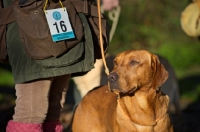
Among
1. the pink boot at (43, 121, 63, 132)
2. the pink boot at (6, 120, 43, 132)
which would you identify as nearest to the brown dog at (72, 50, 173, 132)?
the pink boot at (43, 121, 63, 132)

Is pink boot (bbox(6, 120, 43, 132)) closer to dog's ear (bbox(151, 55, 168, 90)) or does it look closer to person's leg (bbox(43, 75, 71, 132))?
person's leg (bbox(43, 75, 71, 132))

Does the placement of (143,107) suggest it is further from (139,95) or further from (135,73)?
(135,73)

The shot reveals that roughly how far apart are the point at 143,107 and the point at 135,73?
0.34m

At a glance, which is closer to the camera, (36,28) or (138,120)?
(36,28)

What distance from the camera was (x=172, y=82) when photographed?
24.0ft

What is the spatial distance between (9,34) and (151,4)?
9.65 metres

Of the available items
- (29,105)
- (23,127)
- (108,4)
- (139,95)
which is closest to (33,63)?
(29,105)

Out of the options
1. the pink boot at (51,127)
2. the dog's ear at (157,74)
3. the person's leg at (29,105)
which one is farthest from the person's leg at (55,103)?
the dog's ear at (157,74)

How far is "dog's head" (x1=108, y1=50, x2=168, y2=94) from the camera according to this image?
4.42 meters

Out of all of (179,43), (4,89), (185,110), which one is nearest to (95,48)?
(185,110)

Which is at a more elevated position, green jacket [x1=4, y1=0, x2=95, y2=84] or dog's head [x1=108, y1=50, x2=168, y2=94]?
green jacket [x1=4, y1=0, x2=95, y2=84]

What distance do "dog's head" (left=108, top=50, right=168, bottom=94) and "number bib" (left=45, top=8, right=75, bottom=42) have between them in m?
0.55

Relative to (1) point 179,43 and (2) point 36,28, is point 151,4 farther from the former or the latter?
(2) point 36,28

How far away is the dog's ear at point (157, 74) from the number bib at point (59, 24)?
858mm
